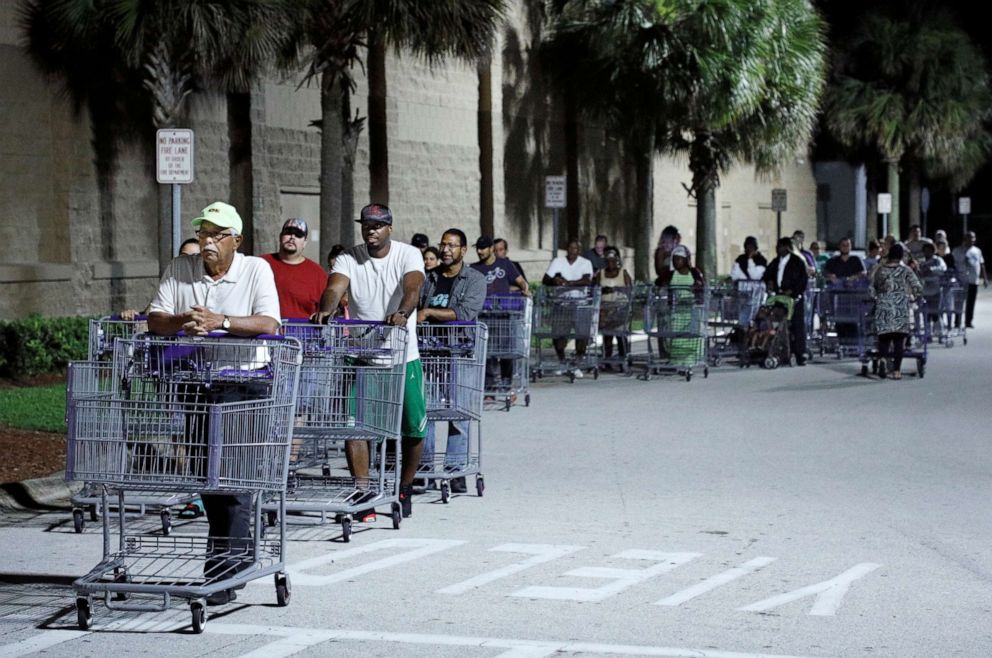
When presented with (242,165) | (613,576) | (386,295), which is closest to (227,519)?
(613,576)

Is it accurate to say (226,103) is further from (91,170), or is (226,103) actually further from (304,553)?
(304,553)

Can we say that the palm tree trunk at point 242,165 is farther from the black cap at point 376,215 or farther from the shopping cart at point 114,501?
the black cap at point 376,215

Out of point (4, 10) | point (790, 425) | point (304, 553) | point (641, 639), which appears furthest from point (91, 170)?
point (641, 639)

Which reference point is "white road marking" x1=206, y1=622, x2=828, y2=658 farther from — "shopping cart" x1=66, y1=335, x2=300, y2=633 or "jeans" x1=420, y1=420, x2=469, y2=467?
"jeans" x1=420, y1=420, x2=469, y2=467

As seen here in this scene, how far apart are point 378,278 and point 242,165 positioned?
17.7 m

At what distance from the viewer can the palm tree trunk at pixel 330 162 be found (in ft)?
78.4

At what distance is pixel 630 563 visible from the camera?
30.8ft

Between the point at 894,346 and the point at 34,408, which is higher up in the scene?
the point at 894,346

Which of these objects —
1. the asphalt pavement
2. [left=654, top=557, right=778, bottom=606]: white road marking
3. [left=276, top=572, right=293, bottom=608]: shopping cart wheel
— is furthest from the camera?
[left=654, top=557, right=778, bottom=606]: white road marking

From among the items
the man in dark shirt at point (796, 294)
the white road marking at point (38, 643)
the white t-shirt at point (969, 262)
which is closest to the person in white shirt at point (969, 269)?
the white t-shirt at point (969, 262)

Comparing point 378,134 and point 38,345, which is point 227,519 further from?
point 378,134

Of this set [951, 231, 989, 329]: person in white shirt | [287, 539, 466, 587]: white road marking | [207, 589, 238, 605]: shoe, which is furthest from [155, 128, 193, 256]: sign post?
[951, 231, 989, 329]: person in white shirt

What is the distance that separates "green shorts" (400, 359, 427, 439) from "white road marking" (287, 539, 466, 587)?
1047 mm

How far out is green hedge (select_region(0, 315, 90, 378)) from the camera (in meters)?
20.5
